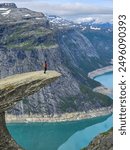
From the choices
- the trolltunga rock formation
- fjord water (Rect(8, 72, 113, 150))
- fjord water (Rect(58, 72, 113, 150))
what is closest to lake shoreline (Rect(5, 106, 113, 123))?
fjord water (Rect(8, 72, 113, 150))

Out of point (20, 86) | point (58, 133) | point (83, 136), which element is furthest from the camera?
point (58, 133)

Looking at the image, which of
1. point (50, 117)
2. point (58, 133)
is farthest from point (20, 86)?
point (50, 117)

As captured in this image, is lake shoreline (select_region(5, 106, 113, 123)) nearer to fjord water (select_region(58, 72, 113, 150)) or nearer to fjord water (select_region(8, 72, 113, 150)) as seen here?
fjord water (select_region(8, 72, 113, 150))

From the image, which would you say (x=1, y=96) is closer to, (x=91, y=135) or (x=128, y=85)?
(x=128, y=85)

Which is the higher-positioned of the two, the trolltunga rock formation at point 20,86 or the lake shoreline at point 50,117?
the trolltunga rock formation at point 20,86

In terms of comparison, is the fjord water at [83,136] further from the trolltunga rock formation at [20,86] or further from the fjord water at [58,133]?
the trolltunga rock formation at [20,86]

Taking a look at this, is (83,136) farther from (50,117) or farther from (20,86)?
(20,86)

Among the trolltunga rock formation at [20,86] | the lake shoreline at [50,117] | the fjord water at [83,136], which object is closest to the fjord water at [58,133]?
the fjord water at [83,136]

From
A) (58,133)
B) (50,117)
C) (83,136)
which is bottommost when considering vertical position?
(50,117)

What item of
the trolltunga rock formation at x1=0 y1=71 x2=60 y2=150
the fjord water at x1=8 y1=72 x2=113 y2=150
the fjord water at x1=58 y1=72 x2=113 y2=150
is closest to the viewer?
the trolltunga rock formation at x1=0 y1=71 x2=60 y2=150

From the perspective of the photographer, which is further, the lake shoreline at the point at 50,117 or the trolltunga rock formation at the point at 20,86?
the lake shoreline at the point at 50,117
